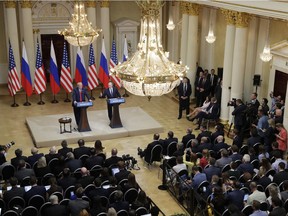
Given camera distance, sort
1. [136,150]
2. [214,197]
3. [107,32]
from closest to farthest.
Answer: [214,197], [136,150], [107,32]

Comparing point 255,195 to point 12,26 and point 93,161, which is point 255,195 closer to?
point 93,161

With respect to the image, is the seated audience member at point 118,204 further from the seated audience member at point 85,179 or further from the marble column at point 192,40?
the marble column at point 192,40

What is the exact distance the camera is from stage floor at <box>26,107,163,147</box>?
16.1 metres

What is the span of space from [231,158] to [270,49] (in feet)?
17.2

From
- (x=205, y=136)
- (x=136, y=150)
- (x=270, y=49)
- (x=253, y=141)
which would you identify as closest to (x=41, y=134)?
(x=136, y=150)

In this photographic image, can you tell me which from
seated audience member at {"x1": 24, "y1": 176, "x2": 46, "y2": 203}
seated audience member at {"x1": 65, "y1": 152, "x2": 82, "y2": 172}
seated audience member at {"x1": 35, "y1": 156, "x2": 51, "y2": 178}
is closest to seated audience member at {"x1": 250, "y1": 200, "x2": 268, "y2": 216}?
seated audience member at {"x1": 24, "y1": 176, "x2": 46, "y2": 203}

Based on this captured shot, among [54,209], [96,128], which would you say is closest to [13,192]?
[54,209]

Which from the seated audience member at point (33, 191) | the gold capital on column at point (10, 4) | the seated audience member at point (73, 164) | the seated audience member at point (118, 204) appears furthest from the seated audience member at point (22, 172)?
the gold capital on column at point (10, 4)

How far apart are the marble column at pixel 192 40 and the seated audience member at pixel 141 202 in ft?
35.5

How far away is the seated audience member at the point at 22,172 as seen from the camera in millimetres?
11109

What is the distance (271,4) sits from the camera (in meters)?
13.9

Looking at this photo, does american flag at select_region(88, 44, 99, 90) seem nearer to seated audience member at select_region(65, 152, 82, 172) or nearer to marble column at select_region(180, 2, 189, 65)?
marble column at select_region(180, 2, 189, 65)

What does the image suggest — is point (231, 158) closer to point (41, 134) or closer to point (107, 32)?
point (41, 134)

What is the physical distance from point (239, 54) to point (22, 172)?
28.8 feet
